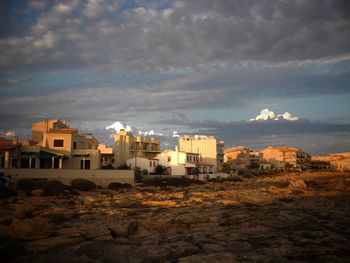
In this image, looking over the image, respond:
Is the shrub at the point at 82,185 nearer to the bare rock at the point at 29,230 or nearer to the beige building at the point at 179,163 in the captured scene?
the bare rock at the point at 29,230

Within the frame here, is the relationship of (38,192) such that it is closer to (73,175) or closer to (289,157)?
(73,175)

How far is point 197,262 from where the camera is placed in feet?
37.6

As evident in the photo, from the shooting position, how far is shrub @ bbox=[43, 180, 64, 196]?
124ft

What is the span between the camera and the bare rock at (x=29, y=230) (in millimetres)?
14953

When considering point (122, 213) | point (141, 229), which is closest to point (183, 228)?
point (141, 229)

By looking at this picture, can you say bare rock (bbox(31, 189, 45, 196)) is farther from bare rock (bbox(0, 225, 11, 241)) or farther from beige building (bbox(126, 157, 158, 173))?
beige building (bbox(126, 157, 158, 173))

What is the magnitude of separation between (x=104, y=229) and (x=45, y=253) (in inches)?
177

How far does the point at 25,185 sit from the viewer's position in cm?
4006

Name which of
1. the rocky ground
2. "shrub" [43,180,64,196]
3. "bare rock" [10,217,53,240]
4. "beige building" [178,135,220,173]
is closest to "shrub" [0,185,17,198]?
"shrub" [43,180,64,196]

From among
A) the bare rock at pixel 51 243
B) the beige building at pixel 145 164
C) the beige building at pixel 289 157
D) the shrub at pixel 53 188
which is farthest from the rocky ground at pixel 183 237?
the beige building at pixel 289 157

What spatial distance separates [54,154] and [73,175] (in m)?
7.05

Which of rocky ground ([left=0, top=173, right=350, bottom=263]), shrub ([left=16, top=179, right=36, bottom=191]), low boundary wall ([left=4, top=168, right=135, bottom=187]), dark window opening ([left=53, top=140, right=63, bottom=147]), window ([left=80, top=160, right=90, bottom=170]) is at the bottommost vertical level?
rocky ground ([left=0, top=173, right=350, bottom=263])

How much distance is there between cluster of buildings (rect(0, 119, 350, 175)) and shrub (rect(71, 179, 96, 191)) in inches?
313

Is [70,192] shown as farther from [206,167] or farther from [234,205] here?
[206,167]
